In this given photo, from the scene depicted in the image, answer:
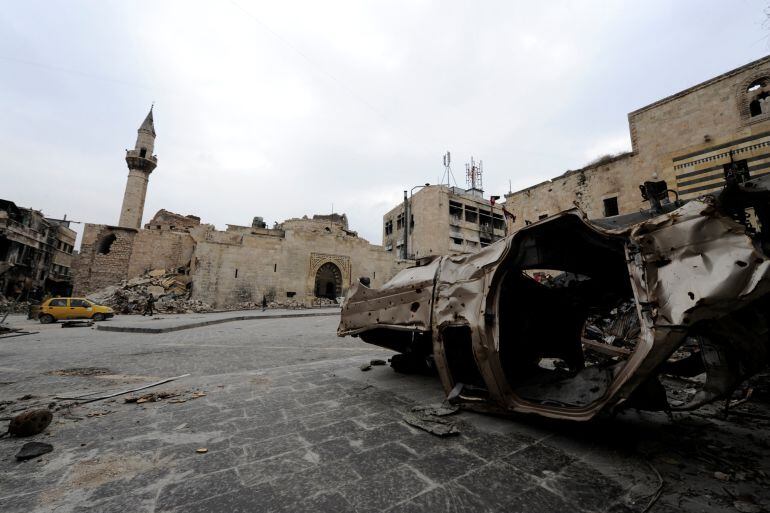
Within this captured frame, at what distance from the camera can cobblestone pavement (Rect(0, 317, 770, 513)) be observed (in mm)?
1667

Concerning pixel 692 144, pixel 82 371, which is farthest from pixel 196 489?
pixel 692 144

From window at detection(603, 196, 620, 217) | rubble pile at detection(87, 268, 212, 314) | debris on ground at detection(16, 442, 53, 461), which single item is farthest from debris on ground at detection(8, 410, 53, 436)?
window at detection(603, 196, 620, 217)

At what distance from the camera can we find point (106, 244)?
992 inches

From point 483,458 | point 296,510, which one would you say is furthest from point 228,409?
point 483,458

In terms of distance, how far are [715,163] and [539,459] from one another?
53.4ft

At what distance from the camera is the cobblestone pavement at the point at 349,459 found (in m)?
1.67

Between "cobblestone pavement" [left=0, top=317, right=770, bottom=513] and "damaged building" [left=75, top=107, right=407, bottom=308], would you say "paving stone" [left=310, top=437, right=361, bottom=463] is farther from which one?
"damaged building" [left=75, top=107, right=407, bottom=308]

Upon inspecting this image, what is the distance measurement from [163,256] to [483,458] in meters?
29.9

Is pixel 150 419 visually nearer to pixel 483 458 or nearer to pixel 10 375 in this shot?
pixel 483 458

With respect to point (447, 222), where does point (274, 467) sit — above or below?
below

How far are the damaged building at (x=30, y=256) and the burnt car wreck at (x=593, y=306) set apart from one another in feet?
111

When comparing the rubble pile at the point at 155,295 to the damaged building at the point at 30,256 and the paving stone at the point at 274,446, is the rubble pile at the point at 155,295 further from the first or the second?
the paving stone at the point at 274,446

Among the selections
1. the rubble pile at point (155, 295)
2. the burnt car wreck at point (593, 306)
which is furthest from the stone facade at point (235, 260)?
the burnt car wreck at point (593, 306)

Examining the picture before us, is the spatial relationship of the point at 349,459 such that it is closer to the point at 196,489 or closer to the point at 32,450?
the point at 196,489
